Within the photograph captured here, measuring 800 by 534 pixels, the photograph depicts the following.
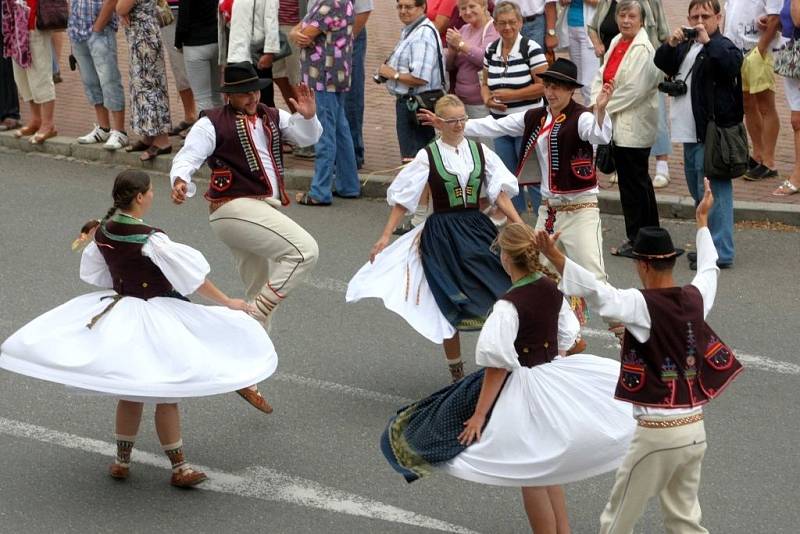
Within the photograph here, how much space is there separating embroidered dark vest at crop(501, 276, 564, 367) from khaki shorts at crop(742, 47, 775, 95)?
6536 mm

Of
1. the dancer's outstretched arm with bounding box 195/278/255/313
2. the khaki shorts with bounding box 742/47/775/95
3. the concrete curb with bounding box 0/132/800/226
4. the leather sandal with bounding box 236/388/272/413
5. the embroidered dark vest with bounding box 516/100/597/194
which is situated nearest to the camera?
the dancer's outstretched arm with bounding box 195/278/255/313

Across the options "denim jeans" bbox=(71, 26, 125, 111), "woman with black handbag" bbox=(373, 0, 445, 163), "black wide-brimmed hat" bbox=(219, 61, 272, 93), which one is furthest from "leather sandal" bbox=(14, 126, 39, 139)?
"black wide-brimmed hat" bbox=(219, 61, 272, 93)

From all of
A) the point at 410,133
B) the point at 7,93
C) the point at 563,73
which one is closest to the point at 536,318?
the point at 563,73

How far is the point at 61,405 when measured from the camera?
25.3 ft

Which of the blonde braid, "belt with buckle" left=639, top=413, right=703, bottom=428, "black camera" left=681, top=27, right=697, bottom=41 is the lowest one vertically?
"belt with buckle" left=639, top=413, right=703, bottom=428

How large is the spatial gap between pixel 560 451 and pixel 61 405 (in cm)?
344

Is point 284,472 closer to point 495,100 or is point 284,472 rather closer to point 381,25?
point 495,100

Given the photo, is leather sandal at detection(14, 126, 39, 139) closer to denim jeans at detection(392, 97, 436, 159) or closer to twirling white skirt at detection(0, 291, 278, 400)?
denim jeans at detection(392, 97, 436, 159)

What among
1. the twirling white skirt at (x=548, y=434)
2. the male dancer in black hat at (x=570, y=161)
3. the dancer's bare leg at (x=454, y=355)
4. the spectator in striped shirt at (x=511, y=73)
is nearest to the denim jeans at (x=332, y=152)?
the spectator in striped shirt at (x=511, y=73)

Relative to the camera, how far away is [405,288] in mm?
7758

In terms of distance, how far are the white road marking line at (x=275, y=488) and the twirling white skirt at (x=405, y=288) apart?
1.32 metres

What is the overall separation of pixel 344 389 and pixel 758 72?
18.5 feet

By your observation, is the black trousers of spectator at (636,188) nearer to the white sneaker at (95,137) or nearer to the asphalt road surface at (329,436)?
the asphalt road surface at (329,436)

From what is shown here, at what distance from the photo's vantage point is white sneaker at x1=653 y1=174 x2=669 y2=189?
11.8 meters
